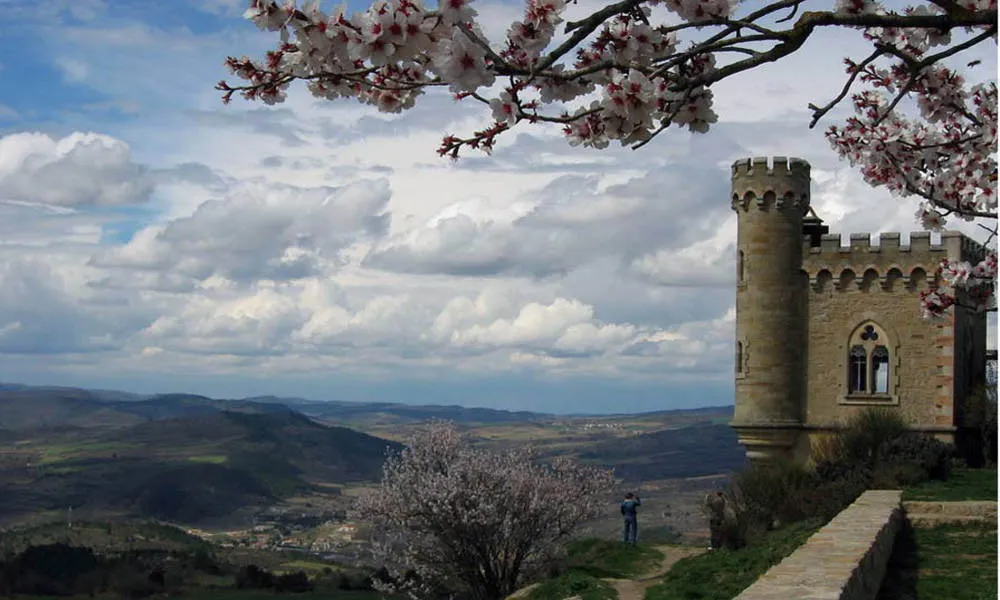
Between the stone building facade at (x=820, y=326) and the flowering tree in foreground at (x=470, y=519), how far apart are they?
6.05 metres

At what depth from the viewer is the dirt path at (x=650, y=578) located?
22891mm

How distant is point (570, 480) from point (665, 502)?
105m

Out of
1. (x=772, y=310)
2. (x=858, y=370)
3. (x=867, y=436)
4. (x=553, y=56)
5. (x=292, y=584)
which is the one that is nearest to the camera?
(x=553, y=56)

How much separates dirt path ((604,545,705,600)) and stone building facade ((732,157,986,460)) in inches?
175

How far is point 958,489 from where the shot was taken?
24.5 metres

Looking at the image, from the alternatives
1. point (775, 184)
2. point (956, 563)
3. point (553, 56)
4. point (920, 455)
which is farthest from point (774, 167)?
point (553, 56)

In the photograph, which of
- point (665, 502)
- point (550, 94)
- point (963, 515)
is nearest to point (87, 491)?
point (665, 502)

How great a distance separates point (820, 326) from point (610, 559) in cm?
976

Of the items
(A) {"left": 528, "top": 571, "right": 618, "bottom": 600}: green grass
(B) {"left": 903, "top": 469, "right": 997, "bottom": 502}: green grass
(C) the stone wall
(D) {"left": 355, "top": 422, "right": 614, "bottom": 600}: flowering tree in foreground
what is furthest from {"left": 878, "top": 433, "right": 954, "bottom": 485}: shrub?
(D) {"left": 355, "top": 422, "right": 614, "bottom": 600}: flowering tree in foreground

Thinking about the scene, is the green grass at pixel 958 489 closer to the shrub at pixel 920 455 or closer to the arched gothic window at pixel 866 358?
the shrub at pixel 920 455

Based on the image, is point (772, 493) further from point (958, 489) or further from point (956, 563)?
point (956, 563)

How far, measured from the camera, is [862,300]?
112ft

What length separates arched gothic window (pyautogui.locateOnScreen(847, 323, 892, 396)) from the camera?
34.0 metres

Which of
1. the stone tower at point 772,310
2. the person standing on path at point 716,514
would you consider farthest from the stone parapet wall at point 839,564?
the stone tower at point 772,310
